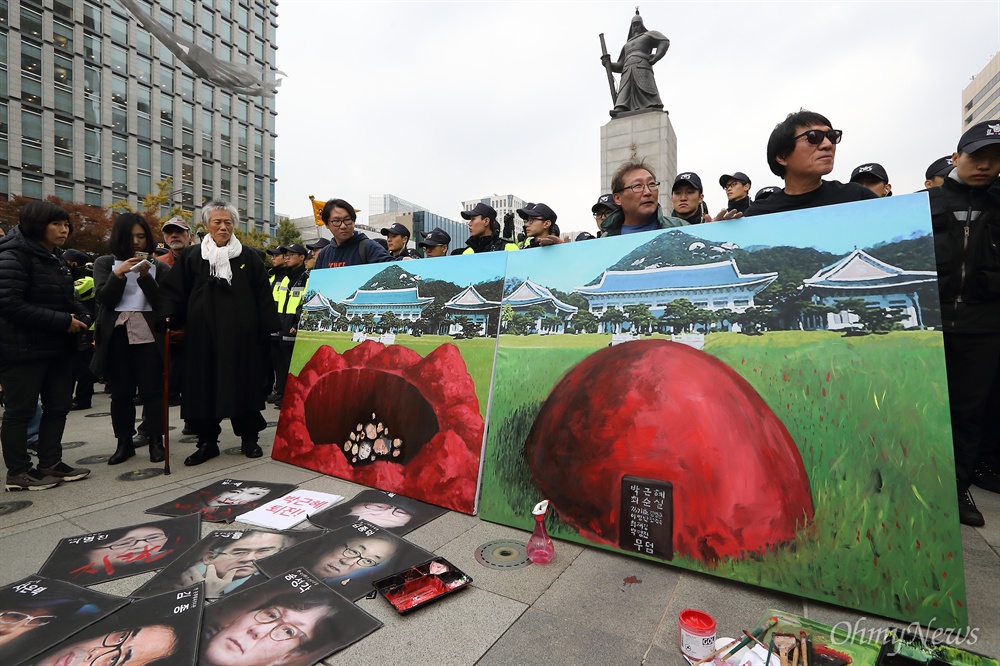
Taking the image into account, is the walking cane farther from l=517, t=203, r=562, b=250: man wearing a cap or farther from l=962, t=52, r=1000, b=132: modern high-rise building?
l=962, t=52, r=1000, b=132: modern high-rise building

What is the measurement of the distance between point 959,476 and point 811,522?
139 cm

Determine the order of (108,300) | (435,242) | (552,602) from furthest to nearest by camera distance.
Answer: (435,242) → (108,300) → (552,602)

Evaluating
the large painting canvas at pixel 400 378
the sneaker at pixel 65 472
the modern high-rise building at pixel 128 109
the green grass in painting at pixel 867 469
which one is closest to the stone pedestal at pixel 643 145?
the large painting canvas at pixel 400 378

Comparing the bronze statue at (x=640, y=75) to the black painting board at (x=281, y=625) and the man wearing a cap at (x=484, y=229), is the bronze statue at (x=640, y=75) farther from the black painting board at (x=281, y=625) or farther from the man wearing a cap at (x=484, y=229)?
the black painting board at (x=281, y=625)

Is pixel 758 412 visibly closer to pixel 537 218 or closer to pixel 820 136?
pixel 820 136

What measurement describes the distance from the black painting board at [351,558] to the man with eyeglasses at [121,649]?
425 mm

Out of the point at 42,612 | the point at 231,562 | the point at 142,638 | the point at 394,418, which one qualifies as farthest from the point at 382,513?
the point at 42,612

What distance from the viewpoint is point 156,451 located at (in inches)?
139

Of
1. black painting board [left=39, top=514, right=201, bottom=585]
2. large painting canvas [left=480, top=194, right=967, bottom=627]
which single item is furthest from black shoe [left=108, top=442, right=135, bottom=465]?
large painting canvas [left=480, top=194, right=967, bottom=627]

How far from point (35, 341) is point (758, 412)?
4.24 meters

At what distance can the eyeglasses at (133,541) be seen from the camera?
83.2 inches

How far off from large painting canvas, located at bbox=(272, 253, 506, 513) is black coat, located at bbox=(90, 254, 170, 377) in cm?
113

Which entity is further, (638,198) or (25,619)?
(638,198)

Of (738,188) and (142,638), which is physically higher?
(738,188)
